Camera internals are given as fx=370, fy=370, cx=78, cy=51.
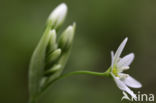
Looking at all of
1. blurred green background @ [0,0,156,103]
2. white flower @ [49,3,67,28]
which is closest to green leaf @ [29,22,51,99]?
white flower @ [49,3,67,28]

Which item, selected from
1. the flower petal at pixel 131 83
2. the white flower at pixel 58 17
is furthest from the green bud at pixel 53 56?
the flower petal at pixel 131 83

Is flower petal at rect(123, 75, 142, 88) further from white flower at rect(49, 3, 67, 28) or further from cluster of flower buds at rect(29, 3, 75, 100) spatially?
white flower at rect(49, 3, 67, 28)

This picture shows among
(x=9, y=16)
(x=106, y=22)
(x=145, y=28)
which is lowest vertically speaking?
(x=145, y=28)

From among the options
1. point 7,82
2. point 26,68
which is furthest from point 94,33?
point 7,82

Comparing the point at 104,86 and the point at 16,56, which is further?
the point at 104,86

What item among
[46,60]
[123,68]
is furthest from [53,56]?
[123,68]

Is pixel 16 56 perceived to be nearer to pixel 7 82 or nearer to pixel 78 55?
pixel 7 82

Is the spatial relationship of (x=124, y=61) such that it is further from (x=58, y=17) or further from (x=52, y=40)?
(x=58, y=17)
